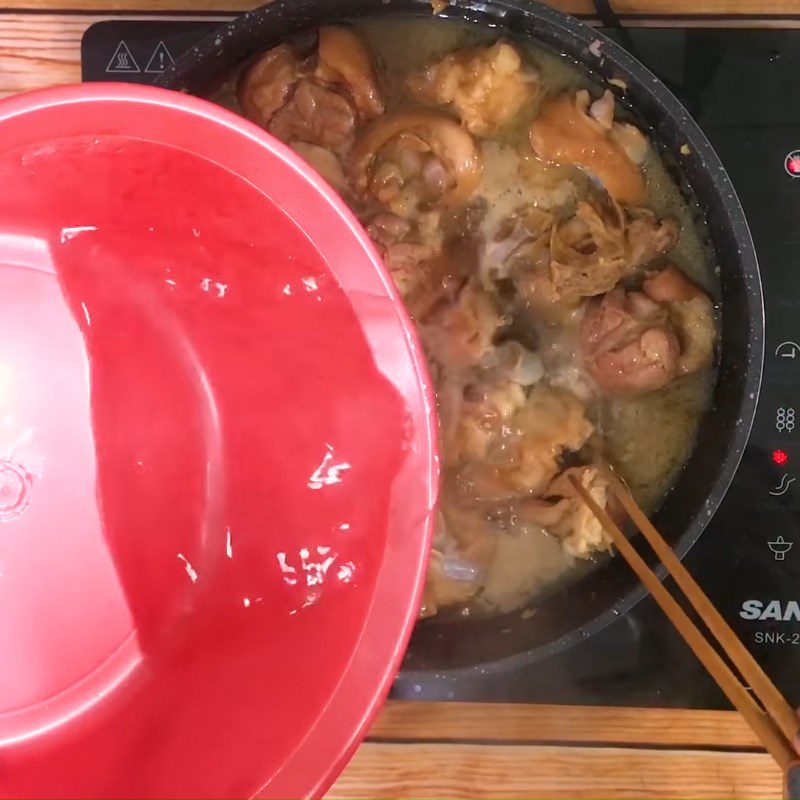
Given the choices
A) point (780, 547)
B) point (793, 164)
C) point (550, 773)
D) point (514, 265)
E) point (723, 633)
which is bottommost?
point (550, 773)

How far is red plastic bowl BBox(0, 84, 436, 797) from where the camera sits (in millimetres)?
694

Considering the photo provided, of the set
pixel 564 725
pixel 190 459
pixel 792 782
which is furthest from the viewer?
pixel 564 725

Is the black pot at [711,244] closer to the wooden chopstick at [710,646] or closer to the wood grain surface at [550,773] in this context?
the wooden chopstick at [710,646]

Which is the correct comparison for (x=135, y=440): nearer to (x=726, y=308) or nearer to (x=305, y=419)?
(x=305, y=419)

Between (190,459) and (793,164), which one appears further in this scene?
(793,164)

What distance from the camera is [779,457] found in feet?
3.39

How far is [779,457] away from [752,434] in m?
0.04

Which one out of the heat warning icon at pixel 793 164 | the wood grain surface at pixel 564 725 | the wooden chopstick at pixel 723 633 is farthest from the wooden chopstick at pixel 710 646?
the heat warning icon at pixel 793 164

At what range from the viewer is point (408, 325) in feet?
2.26

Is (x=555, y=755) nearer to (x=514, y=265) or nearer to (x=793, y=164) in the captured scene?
(x=514, y=265)

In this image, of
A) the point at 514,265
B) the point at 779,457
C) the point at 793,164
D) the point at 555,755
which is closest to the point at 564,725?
the point at 555,755

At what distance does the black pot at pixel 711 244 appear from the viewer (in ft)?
2.85

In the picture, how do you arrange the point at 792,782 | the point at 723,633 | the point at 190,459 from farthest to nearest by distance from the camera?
the point at 190,459
the point at 723,633
the point at 792,782

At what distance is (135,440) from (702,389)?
0.67 meters
